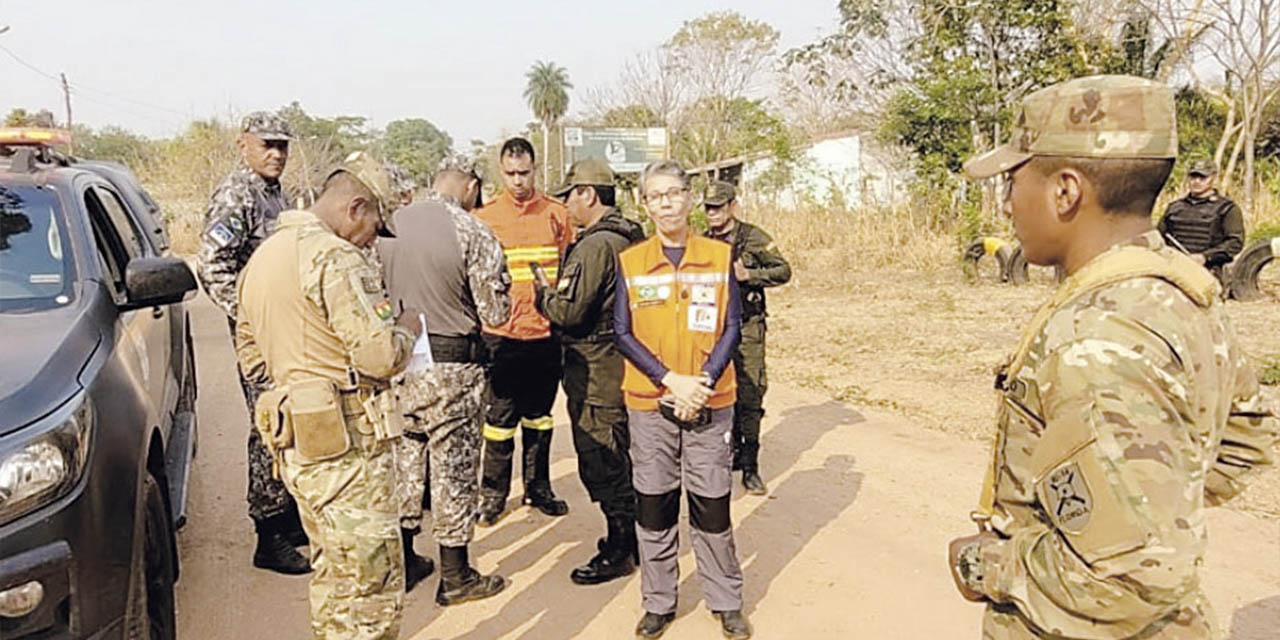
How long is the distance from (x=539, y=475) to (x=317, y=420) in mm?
2505

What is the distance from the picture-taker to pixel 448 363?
3.88 meters

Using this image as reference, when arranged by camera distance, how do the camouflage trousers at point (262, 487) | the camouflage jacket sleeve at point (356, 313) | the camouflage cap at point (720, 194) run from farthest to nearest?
the camouflage cap at point (720, 194)
the camouflage trousers at point (262, 487)
the camouflage jacket sleeve at point (356, 313)

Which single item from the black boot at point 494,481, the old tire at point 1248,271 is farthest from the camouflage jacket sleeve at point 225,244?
the old tire at point 1248,271

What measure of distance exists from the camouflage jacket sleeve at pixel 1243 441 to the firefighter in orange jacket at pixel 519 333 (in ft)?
10.7

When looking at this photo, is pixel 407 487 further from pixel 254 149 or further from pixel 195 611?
pixel 254 149

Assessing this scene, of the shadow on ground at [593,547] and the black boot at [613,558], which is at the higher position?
the black boot at [613,558]

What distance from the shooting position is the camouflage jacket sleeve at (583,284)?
4.09 metres

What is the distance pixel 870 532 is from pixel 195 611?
309 centimetres

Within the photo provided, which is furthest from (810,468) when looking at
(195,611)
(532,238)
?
(195,611)

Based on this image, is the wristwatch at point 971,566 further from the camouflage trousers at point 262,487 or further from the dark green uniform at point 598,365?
the camouflage trousers at point 262,487

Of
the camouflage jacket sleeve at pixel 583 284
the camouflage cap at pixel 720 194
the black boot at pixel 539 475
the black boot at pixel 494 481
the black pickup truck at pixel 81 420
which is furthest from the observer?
the camouflage cap at pixel 720 194

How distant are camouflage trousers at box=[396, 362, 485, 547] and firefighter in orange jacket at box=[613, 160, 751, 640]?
2.31 ft

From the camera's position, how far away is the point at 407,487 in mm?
3986

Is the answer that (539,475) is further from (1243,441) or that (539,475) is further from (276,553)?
(1243,441)
